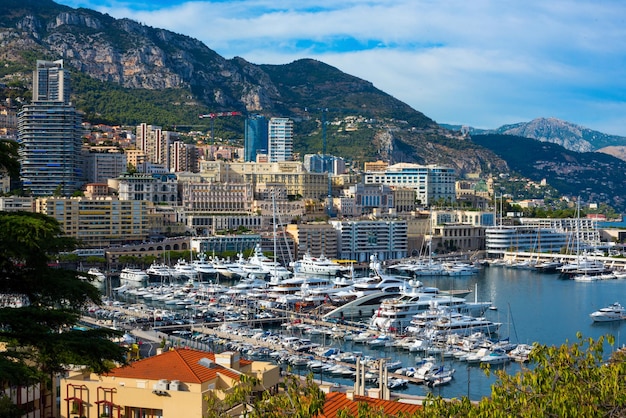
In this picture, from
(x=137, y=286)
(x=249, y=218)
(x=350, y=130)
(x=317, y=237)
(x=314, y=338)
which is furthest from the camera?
(x=350, y=130)

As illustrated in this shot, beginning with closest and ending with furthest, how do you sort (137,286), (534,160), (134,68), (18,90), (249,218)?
(137,286) → (249,218) → (18,90) → (134,68) → (534,160)

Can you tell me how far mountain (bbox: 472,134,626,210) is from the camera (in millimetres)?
166875

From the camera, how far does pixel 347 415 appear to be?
7418mm

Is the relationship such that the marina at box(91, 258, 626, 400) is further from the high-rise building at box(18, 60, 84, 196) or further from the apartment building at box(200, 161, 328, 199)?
the high-rise building at box(18, 60, 84, 196)

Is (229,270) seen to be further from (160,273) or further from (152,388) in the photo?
(152,388)

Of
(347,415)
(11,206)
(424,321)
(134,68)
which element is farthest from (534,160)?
(347,415)

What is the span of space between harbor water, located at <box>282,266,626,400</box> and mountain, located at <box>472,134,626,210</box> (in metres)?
105

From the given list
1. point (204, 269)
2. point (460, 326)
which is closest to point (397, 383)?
point (460, 326)

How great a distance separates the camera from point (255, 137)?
4400 inches

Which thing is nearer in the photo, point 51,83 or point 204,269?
point 204,269

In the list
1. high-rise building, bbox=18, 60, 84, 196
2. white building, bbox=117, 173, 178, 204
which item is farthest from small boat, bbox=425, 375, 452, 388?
high-rise building, bbox=18, 60, 84, 196

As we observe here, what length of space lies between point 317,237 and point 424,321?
32455 millimetres

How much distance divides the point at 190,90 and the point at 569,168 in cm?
8387

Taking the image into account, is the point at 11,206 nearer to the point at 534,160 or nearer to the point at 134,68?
the point at 134,68
